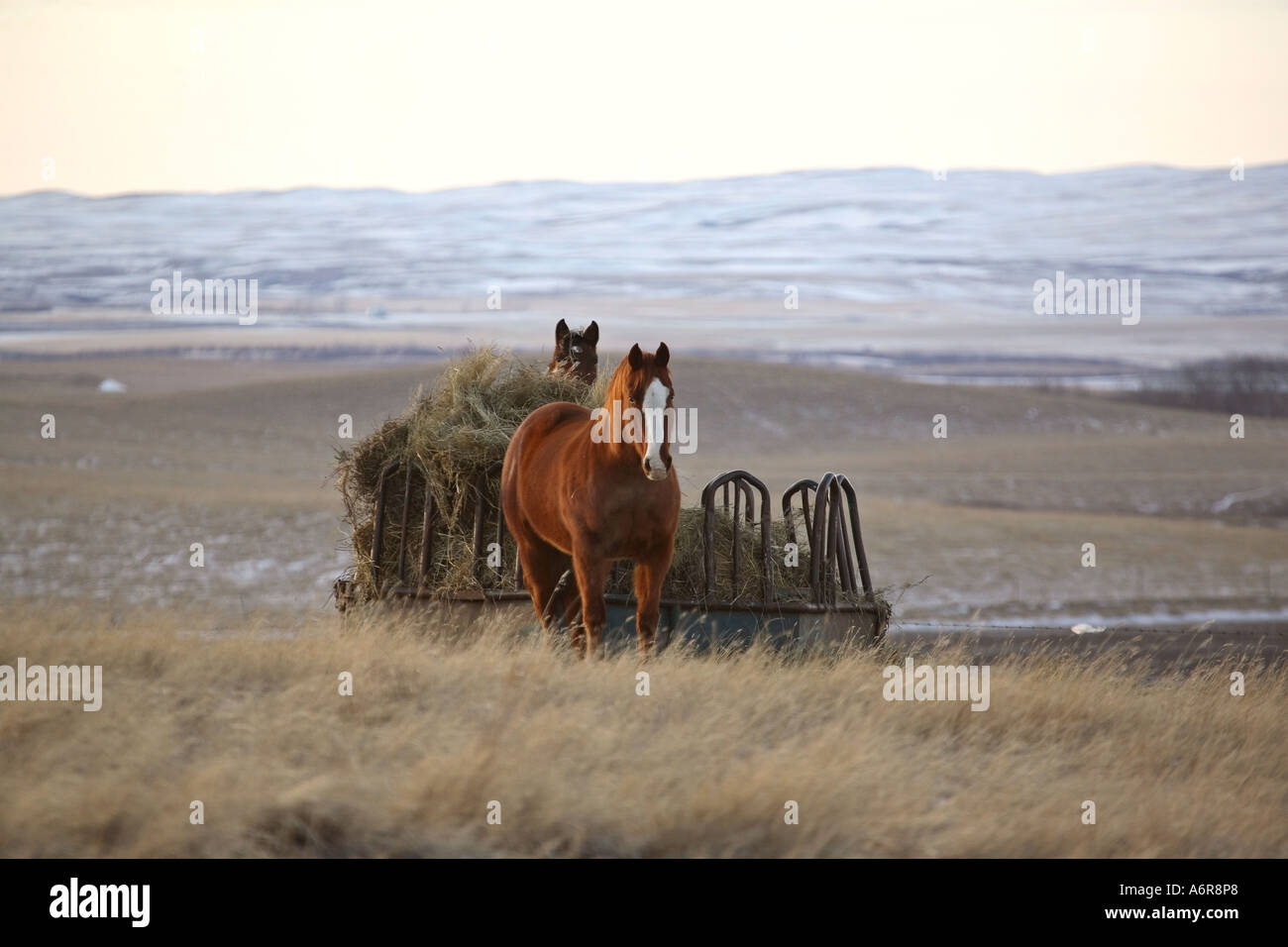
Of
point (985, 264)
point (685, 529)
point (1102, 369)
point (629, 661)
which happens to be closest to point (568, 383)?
point (685, 529)

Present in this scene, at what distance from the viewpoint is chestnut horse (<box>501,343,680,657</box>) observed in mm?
7082

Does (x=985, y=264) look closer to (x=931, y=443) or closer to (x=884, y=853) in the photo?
(x=931, y=443)

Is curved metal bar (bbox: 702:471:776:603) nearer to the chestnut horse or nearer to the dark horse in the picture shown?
the chestnut horse

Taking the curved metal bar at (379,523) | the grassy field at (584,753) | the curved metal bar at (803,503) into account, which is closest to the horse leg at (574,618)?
the grassy field at (584,753)

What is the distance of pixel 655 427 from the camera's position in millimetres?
6914

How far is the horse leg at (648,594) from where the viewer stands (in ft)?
25.2

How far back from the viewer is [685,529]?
369 inches

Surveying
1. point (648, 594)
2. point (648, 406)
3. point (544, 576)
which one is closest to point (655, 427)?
point (648, 406)

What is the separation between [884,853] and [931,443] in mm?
49678

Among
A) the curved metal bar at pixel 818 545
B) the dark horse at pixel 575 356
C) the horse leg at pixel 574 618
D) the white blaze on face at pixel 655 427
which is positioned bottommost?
the horse leg at pixel 574 618

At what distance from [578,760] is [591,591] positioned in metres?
1.76

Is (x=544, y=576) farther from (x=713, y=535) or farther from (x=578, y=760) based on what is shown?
(x=578, y=760)

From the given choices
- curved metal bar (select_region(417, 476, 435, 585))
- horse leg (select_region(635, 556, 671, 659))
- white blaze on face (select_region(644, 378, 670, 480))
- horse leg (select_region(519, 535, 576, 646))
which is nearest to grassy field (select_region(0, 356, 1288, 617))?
curved metal bar (select_region(417, 476, 435, 585))

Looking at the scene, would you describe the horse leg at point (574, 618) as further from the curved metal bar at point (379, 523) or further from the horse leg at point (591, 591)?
the curved metal bar at point (379, 523)
